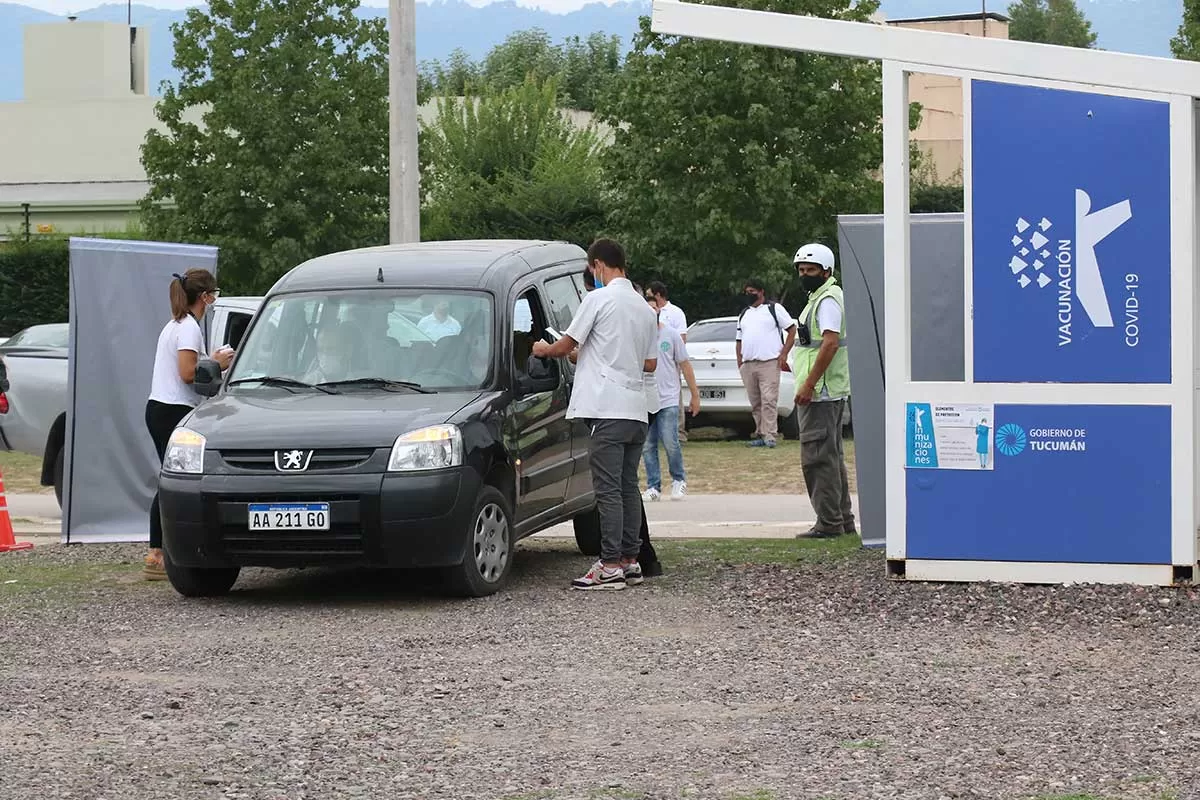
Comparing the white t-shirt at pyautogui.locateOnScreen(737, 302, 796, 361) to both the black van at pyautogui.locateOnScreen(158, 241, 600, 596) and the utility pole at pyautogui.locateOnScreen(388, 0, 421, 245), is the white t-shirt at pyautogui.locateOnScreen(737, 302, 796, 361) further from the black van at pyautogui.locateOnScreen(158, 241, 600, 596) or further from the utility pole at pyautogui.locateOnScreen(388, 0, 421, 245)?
the black van at pyautogui.locateOnScreen(158, 241, 600, 596)

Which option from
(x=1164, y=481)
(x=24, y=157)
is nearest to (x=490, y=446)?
(x=1164, y=481)

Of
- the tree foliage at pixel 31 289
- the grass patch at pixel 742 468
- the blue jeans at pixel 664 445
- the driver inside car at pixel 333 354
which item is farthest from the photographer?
the tree foliage at pixel 31 289

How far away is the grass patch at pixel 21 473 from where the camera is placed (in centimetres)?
1803

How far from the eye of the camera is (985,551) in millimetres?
9648

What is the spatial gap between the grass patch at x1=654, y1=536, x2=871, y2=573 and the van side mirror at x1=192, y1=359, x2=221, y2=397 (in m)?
2.91

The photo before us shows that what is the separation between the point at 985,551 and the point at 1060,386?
943 mm

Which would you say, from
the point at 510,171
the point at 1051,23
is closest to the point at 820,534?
the point at 510,171

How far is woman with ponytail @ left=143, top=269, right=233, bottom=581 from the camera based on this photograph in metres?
10.7

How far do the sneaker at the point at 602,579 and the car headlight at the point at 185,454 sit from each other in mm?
2160

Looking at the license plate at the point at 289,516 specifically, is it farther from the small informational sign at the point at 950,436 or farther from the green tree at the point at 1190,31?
the green tree at the point at 1190,31

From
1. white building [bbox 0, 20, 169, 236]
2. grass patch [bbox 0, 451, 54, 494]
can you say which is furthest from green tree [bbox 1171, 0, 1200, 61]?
white building [bbox 0, 20, 169, 236]

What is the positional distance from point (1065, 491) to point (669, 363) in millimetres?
6141

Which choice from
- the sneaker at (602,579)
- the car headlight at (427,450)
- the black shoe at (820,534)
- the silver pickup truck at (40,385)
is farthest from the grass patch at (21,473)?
the car headlight at (427,450)

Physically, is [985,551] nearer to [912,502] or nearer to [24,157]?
[912,502]
